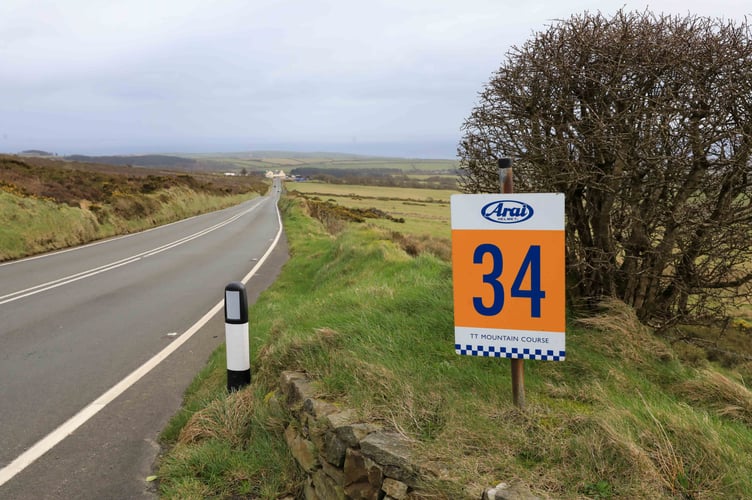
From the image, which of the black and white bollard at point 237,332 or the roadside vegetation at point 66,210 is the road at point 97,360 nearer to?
the black and white bollard at point 237,332

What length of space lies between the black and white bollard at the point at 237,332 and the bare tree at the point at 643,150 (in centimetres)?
284

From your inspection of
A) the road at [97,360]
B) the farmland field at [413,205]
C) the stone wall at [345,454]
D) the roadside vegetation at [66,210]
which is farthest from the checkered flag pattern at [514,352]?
the farmland field at [413,205]

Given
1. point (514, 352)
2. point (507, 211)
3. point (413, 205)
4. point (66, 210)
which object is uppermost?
point (507, 211)

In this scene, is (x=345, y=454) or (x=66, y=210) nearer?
(x=345, y=454)

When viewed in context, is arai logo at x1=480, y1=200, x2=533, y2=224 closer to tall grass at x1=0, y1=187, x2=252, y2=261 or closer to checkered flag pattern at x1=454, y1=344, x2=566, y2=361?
checkered flag pattern at x1=454, y1=344, x2=566, y2=361

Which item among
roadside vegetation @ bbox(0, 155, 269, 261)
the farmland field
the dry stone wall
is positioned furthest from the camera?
the farmland field

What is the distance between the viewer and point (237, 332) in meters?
4.83

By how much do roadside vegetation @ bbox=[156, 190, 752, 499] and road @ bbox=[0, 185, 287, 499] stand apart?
40cm

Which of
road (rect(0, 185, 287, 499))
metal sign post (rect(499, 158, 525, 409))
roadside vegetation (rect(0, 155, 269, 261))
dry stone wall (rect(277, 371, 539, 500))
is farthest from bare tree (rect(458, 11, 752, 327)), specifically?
roadside vegetation (rect(0, 155, 269, 261))

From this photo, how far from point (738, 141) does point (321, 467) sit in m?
3.99

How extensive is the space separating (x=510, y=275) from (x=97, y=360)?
5341mm

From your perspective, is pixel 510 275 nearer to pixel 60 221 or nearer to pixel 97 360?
pixel 97 360

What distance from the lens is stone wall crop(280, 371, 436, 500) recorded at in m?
2.89

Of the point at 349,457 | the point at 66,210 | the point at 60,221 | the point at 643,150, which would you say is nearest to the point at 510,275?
the point at 349,457
